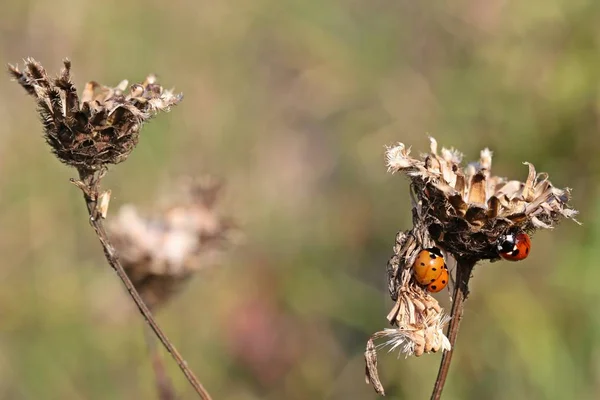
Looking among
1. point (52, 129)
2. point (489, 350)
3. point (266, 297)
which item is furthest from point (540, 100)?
point (52, 129)

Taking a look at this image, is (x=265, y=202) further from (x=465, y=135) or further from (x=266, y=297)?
(x=465, y=135)

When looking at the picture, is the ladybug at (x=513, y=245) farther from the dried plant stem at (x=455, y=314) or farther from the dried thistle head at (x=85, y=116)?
the dried thistle head at (x=85, y=116)

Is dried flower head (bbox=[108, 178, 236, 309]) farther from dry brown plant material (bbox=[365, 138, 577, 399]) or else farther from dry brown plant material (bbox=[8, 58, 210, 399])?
dry brown plant material (bbox=[365, 138, 577, 399])

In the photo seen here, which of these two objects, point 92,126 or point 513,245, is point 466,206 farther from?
point 92,126

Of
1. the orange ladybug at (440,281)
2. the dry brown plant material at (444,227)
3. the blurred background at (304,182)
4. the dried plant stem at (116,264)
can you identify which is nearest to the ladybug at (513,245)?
the dry brown plant material at (444,227)

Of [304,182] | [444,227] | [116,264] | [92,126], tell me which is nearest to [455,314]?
[444,227]

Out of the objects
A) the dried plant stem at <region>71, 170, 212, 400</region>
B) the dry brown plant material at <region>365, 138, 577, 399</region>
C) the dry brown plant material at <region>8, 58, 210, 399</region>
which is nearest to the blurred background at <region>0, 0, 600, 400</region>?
the dry brown plant material at <region>365, 138, 577, 399</region>

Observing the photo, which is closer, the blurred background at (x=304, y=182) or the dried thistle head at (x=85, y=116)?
the dried thistle head at (x=85, y=116)
